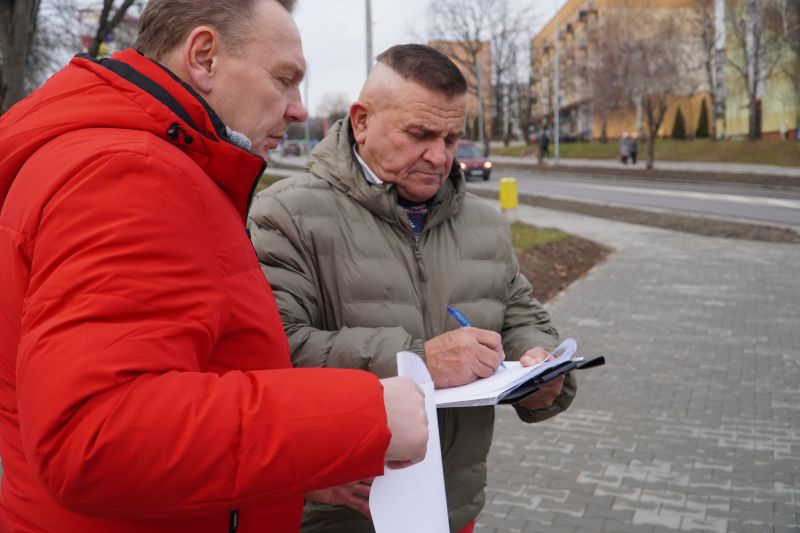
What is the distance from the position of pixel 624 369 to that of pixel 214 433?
21.7ft

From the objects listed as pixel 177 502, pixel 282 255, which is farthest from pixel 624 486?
A: pixel 177 502

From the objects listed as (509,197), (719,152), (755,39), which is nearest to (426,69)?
(509,197)

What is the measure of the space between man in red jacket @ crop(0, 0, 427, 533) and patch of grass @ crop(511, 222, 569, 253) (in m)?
11.6

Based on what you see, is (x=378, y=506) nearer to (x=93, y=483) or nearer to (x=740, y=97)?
(x=93, y=483)

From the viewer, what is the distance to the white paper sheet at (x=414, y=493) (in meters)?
Answer: 1.59

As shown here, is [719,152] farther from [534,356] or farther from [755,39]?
[534,356]

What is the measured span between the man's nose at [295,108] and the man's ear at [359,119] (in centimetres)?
77

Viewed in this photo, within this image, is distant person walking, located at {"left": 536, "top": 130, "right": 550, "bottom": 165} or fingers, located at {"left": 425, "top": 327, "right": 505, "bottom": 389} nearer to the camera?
fingers, located at {"left": 425, "top": 327, "right": 505, "bottom": 389}

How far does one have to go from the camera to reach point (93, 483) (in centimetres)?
118

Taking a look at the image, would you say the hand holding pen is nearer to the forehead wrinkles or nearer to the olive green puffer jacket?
the olive green puffer jacket

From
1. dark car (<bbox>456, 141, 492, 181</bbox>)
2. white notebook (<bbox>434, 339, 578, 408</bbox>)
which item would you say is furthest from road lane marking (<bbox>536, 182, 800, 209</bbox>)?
white notebook (<bbox>434, 339, 578, 408</bbox>)

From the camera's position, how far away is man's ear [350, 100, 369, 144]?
2639 millimetres

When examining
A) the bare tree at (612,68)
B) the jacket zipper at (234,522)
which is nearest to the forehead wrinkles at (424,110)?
the jacket zipper at (234,522)

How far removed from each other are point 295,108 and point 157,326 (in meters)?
0.73
